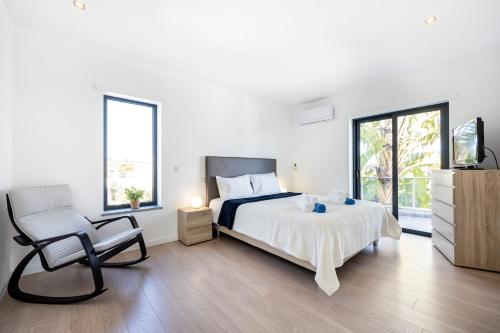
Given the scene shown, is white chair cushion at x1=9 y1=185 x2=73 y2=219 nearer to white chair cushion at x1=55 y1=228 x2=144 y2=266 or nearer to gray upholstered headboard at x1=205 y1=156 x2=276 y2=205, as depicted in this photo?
white chair cushion at x1=55 y1=228 x2=144 y2=266

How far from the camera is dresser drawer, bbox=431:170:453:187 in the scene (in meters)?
2.64

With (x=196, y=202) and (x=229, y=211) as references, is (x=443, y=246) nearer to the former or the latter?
(x=229, y=211)

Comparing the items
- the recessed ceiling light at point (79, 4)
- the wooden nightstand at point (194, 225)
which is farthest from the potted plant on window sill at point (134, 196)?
the recessed ceiling light at point (79, 4)

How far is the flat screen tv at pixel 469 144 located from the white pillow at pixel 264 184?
2.66m

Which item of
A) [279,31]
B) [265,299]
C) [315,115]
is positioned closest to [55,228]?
[265,299]

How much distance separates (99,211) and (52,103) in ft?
4.53

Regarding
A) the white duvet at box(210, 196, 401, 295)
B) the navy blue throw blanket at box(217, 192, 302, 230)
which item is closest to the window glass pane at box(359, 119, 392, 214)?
the white duvet at box(210, 196, 401, 295)

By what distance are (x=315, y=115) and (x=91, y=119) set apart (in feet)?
13.1

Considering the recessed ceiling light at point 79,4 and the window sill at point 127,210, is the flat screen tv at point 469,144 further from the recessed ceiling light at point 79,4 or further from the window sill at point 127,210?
the recessed ceiling light at point 79,4

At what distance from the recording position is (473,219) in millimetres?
2422

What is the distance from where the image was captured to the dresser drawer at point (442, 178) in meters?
2.64

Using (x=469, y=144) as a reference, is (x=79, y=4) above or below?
above

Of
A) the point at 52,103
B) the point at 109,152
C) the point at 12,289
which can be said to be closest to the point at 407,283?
the point at 12,289

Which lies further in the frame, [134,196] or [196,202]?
[196,202]
